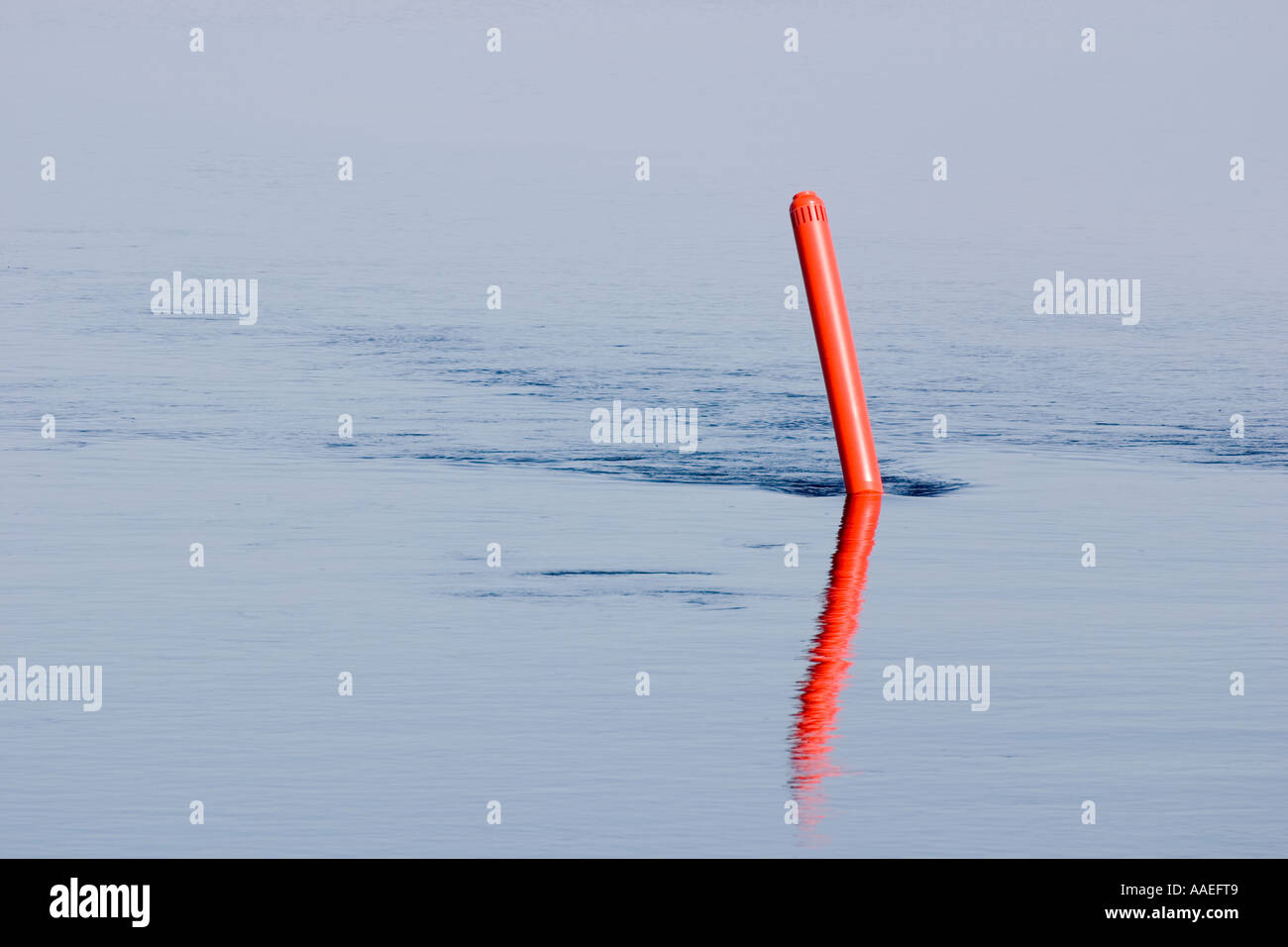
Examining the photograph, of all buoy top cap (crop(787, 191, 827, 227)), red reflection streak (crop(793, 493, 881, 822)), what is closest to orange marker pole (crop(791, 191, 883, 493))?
buoy top cap (crop(787, 191, 827, 227))

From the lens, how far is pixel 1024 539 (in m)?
13.4

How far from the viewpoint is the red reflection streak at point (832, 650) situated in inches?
325

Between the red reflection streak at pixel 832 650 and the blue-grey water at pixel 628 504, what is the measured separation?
0.06 m

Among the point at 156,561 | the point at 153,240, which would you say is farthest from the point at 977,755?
the point at 153,240

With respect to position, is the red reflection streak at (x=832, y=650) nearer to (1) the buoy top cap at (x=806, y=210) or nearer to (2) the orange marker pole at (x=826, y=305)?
(2) the orange marker pole at (x=826, y=305)

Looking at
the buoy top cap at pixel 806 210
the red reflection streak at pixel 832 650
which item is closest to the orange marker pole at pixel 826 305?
the buoy top cap at pixel 806 210

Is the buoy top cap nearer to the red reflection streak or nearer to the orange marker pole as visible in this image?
the orange marker pole

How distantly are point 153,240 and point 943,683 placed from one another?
23.0m

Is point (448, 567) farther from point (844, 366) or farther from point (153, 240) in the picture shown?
point (153, 240)

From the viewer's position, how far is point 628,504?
14.5 meters

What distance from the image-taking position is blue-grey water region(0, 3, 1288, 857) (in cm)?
801

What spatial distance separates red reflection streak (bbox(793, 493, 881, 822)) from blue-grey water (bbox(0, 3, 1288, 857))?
6 centimetres

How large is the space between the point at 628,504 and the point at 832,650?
14.4ft
